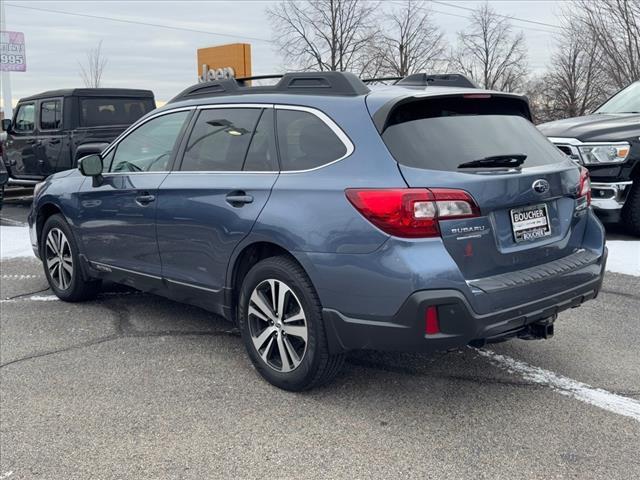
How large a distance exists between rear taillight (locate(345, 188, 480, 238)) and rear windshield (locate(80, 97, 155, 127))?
10035 millimetres

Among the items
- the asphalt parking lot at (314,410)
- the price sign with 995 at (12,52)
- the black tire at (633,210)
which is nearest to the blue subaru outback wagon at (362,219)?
the asphalt parking lot at (314,410)

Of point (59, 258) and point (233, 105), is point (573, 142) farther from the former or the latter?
point (59, 258)

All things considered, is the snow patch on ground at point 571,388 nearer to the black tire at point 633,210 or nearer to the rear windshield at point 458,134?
the rear windshield at point 458,134

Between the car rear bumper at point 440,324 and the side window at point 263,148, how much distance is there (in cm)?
97

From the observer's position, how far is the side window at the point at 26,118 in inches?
504

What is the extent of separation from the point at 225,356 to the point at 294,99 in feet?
5.74

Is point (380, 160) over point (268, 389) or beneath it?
over

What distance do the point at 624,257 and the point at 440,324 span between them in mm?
4631

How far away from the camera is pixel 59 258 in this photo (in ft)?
19.3

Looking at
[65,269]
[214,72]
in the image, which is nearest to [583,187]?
[65,269]

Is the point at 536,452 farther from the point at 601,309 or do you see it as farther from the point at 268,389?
the point at 601,309

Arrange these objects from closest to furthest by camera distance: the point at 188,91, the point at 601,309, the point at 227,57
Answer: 1. the point at 188,91
2. the point at 601,309
3. the point at 227,57

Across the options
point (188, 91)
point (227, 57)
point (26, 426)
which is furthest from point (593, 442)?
point (227, 57)

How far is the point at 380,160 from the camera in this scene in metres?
3.41
